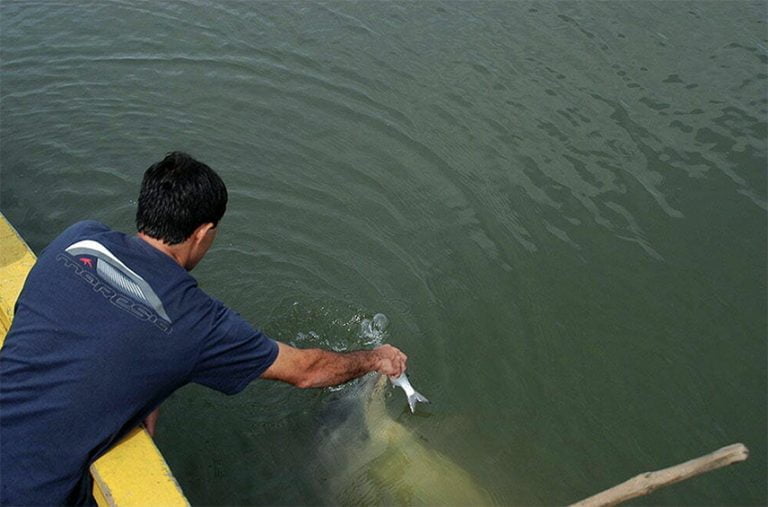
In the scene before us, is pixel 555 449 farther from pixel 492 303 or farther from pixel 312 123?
pixel 312 123

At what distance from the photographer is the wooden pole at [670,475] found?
3.18 metres

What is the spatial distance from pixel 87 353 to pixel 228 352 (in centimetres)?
Result: 58

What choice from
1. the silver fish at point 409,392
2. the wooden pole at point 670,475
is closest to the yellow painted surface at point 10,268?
the silver fish at point 409,392

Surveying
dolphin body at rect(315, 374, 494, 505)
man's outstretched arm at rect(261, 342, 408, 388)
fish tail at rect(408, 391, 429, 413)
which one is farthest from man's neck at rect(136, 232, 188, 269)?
fish tail at rect(408, 391, 429, 413)

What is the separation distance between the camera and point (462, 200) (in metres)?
6.78

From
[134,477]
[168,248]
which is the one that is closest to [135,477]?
[134,477]

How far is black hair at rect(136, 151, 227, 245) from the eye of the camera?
3254 millimetres

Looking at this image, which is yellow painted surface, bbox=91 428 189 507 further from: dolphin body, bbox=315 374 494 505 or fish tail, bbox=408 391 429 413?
fish tail, bbox=408 391 429 413

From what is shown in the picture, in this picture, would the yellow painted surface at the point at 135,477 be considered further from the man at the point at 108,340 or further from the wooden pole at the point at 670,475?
the wooden pole at the point at 670,475

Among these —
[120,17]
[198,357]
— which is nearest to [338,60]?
[120,17]

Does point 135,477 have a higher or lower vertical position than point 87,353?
lower

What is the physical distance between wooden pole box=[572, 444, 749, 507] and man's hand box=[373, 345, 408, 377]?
4.16ft

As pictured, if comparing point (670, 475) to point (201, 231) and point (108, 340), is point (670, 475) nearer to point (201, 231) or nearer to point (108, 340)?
point (201, 231)

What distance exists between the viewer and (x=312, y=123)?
7465 mm
